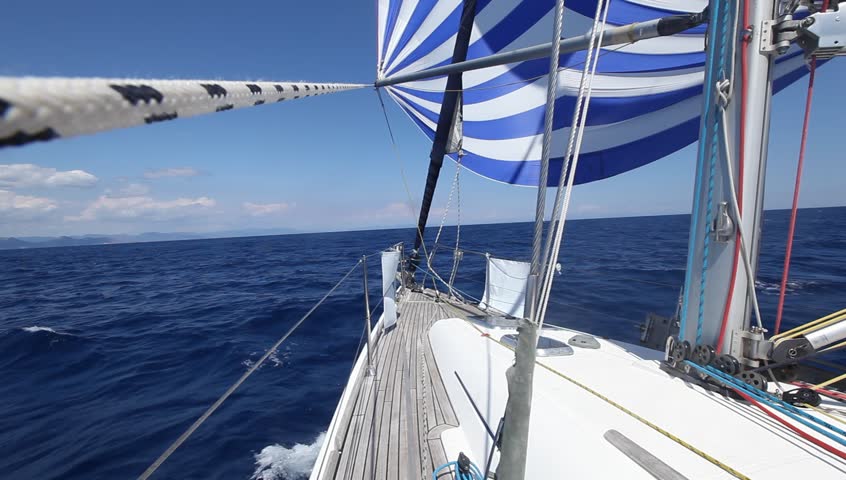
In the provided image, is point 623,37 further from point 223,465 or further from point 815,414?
point 223,465

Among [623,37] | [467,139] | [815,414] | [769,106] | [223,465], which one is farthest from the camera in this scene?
[467,139]

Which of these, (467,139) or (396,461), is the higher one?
(467,139)

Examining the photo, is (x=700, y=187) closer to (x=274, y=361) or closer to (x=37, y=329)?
(x=274, y=361)

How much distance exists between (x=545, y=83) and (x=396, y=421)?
18.2 ft

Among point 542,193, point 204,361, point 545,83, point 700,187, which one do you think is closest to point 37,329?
point 204,361

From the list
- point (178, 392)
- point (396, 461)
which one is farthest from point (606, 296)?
point (178, 392)

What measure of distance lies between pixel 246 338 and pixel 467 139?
6.54 m

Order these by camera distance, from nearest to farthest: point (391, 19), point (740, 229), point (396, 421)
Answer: point (740, 229) < point (396, 421) < point (391, 19)

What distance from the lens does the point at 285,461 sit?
3.98 metres

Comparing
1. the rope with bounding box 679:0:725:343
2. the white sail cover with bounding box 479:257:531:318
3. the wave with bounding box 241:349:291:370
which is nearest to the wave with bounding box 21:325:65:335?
the wave with bounding box 241:349:291:370

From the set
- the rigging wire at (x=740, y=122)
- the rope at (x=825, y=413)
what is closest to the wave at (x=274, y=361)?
the rigging wire at (x=740, y=122)

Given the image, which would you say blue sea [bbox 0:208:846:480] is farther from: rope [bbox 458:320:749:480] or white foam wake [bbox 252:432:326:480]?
rope [bbox 458:320:749:480]

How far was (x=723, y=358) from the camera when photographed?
6.50 ft

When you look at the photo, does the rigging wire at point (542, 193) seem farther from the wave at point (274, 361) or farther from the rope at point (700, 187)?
the wave at point (274, 361)
